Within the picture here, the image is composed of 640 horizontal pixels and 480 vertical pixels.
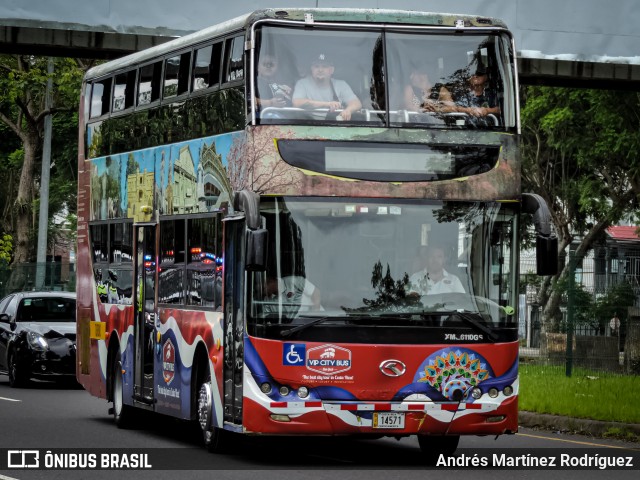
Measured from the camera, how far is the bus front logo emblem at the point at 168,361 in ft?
53.9

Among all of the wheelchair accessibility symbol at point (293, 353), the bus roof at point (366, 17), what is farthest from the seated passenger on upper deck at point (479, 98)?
the wheelchair accessibility symbol at point (293, 353)

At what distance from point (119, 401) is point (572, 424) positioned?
17.7ft

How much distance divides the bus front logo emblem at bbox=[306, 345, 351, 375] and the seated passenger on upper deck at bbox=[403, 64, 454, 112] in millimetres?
2339

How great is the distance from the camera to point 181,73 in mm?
16547

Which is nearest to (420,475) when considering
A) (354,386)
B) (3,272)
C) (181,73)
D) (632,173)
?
(354,386)

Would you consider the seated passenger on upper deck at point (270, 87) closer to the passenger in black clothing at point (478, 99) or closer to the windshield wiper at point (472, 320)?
the passenger in black clothing at point (478, 99)

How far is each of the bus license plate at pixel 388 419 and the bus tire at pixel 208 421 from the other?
6.42ft

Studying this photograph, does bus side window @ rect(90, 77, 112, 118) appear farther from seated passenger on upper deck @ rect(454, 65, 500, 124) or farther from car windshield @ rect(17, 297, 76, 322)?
car windshield @ rect(17, 297, 76, 322)

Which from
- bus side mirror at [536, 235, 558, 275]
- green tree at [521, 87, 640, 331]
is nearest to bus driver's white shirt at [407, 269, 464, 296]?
bus side mirror at [536, 235, 558, 275]

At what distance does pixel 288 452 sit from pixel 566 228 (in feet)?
105

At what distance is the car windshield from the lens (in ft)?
87.7

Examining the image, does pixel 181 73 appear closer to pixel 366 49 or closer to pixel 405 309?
pixel 366 49

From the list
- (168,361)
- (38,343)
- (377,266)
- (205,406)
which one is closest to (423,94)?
(377,266)

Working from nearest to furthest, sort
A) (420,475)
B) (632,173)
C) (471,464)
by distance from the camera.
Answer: (420,475)
(471,464)
(632,173)
